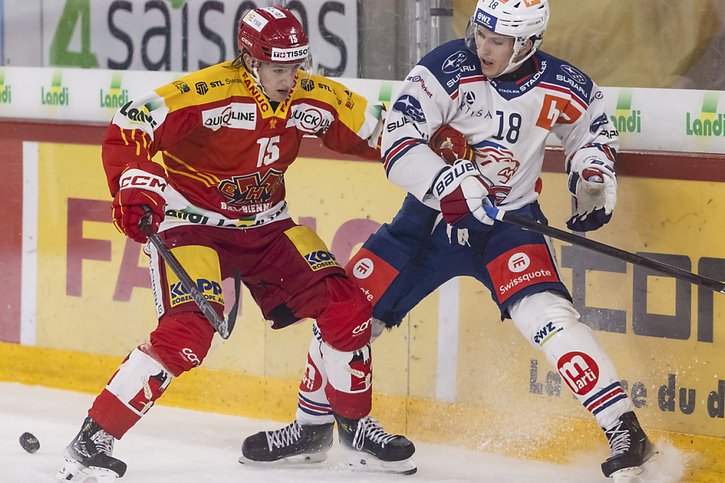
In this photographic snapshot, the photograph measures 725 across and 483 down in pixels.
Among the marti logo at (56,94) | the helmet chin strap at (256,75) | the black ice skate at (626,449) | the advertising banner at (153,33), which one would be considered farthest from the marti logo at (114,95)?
the black ice skate at (626,449)

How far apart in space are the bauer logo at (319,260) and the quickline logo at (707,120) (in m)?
1.12

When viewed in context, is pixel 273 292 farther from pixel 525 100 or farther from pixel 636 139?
pixel 636 139

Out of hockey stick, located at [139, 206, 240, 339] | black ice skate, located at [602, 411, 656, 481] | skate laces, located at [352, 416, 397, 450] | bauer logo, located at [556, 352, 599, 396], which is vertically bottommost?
skate laces, located at [352, 416, 397, 450]

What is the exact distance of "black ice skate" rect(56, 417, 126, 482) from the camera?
3686mm

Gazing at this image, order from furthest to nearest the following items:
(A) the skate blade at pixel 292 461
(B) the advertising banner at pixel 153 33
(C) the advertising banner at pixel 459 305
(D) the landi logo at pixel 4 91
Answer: (D) the landi logo at pixel 4 91, (B) the advertising banner at pixel 153 33, (A) the skate blade at pixel 292 461, (C) the advertising banner at pixel 459 305

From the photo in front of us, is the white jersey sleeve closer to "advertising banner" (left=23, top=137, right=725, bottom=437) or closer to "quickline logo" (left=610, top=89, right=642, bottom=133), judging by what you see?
"advertising banner" (left=23, top=137, right=725, bottom=437)

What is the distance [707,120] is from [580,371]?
0.95 meters

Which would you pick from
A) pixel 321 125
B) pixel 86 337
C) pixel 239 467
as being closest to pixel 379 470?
pixel 239 467

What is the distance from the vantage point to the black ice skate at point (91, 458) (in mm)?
3686

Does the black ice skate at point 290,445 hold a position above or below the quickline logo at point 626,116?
below

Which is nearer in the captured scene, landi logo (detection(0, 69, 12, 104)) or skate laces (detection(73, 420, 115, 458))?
skate laces (detection(73, 420, 115, 458))

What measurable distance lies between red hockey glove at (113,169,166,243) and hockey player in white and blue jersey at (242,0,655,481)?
0.64 metres

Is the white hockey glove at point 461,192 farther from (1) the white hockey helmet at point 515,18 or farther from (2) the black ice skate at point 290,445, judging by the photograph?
(2) the black ice skate at point 290,445

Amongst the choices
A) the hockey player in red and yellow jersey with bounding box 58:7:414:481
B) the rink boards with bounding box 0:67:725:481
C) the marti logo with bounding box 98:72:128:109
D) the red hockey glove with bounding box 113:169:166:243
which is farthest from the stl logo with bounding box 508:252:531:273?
the marti logo with bounding box 98:72:128:109
